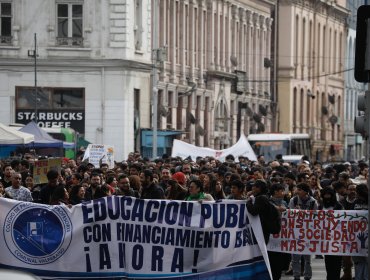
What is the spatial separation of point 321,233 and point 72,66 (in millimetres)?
41155

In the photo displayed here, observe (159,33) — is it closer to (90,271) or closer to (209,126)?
(209,126)

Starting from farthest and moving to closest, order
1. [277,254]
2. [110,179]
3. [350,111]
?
[350,111] < [110,179] < [277,254]

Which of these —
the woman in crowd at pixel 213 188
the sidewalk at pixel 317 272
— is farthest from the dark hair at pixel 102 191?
the sidewalk at pixel 317 272

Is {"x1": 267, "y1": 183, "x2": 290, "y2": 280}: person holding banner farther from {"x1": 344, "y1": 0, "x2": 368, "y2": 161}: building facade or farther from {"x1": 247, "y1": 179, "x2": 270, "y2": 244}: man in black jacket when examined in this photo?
{"x1": 344, "y1": 0, "x2": 368, "y2": 161}: building facade

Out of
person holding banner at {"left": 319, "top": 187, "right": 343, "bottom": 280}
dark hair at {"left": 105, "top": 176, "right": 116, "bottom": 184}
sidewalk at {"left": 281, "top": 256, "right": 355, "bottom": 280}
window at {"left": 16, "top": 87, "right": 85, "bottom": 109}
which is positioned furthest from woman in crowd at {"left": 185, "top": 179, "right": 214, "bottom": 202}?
window at {"left": 16, "top": 87, "right": 85, "bottom": 109}

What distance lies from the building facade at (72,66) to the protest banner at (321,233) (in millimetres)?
39909

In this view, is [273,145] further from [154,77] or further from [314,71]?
[314,71]

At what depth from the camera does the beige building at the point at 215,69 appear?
72.3 meters

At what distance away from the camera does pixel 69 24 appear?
204ft

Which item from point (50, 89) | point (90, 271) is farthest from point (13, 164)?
point (50, 89)

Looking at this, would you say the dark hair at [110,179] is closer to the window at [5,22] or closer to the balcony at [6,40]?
the balcony at [6,40]

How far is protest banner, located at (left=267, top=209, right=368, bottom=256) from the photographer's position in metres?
21.3

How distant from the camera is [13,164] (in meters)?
32.1

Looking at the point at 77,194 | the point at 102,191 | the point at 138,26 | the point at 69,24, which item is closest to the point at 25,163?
the point at 102,191
